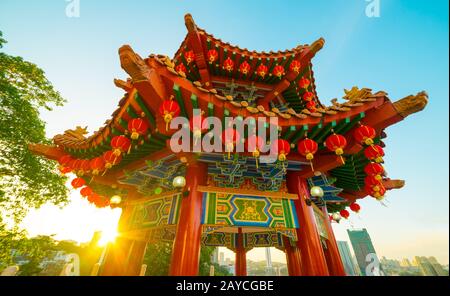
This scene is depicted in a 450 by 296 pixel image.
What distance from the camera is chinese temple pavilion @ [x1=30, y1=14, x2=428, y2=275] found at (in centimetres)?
343

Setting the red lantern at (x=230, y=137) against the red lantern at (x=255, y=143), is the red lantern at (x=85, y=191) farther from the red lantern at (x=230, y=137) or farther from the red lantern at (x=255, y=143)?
the red lantern at (x=255, y=143)

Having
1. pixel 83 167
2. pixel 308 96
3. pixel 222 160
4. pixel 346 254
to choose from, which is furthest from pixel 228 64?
pixel 346 254

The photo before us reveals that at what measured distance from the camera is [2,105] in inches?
343

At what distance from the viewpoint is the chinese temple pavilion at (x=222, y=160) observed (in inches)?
135

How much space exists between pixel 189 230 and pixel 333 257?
3.76 m

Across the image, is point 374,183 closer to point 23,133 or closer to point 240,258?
point 240,258

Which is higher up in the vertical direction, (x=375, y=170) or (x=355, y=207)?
(x=355, y=207)

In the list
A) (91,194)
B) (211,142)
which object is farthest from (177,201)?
(91,194)

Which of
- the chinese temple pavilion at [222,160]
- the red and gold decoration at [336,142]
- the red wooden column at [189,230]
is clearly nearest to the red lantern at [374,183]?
the chinese temple pavilion at [222,160]

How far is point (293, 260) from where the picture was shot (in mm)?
5090

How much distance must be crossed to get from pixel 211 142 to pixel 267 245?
4325 millimetres

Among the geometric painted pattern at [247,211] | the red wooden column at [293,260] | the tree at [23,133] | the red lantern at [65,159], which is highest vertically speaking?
the tree at [23,133]

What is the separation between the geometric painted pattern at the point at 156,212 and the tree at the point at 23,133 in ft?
27.9

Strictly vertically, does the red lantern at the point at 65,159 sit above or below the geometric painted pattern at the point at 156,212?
above
